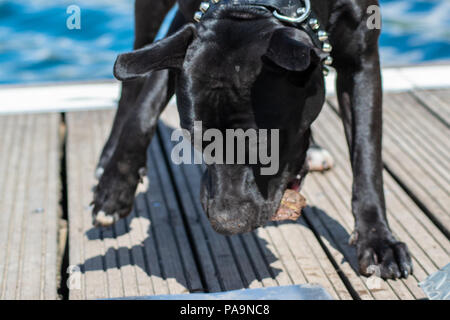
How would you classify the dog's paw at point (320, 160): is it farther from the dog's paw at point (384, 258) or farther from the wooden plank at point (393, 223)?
the dog's paw at point (384, 258)

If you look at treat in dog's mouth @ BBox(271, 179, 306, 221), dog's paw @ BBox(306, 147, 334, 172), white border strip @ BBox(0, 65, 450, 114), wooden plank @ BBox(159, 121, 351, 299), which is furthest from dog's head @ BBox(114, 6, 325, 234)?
white border strip @ BBox(0, 65, 450, 114)

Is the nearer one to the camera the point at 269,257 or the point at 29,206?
the point at 269,257

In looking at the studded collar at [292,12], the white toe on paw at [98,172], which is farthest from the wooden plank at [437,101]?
the white toe on paw at [98,172]

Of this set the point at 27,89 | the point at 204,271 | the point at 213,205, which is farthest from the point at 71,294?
the point at 27,89

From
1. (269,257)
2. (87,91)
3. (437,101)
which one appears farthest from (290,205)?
(87,91)

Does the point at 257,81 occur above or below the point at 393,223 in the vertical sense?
above

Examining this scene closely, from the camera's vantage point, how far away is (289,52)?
5.48ft

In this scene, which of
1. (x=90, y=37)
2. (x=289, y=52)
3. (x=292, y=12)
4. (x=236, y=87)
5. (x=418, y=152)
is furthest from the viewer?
(x=90, y=37)

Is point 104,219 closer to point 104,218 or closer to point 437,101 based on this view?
point 104,218

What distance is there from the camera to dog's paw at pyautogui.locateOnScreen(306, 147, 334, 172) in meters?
2.84

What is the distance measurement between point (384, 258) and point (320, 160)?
739 mm

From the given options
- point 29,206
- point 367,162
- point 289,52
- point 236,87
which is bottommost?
point 29,206

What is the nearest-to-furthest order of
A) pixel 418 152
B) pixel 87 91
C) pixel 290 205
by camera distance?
pixel 290 205
pixel 418 152
pixel 87 91

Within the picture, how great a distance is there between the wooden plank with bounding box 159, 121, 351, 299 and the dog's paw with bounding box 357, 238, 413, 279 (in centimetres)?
11
